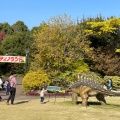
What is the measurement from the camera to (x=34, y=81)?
28391 millimetres

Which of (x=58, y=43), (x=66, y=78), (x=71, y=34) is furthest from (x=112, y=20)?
(x=66, y=78)

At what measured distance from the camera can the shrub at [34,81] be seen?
28.4m

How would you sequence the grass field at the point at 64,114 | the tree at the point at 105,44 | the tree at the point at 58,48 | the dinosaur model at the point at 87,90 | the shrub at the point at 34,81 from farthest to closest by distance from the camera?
the tree at the point at 105,44
the tree at the point at 58,48
the shrub at the point at 34,81
the dinosaur model at the point at 87,90
the grass field at the point at 64,114

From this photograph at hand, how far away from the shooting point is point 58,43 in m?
31.6

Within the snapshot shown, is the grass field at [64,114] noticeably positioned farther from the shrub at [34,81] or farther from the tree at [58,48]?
the tree at [58,48]

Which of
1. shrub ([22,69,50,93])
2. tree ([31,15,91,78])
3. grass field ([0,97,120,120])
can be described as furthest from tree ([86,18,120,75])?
grass field ([0,97,120,120])

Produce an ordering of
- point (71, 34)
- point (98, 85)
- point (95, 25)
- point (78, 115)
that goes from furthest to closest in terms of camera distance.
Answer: point (95, 25) → point (71, 34) → point (98, 85) → point (78, 115)

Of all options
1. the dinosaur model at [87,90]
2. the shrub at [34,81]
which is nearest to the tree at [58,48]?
the shrub at [34,81]

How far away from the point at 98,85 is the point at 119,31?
935 inches

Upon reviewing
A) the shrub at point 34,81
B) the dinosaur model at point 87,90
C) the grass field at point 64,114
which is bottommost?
the grass field at point 64,114

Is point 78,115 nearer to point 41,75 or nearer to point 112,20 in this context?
point 41,75

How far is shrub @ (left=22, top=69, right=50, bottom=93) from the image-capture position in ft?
93.3

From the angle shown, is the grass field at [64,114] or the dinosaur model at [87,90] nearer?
the grass field at [64,114]

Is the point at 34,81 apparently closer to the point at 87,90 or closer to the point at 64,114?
the point at 87,90
